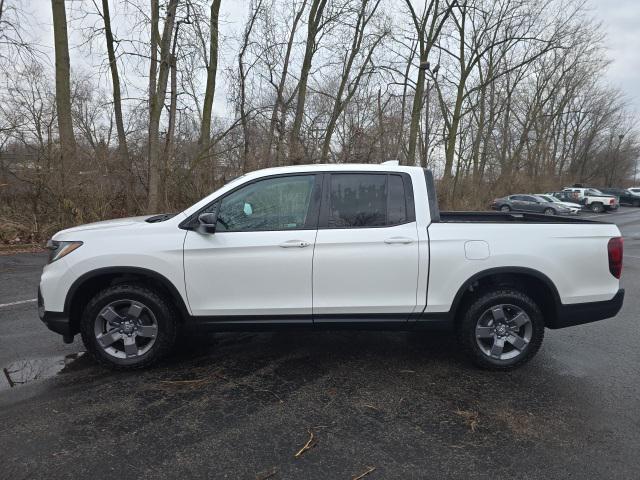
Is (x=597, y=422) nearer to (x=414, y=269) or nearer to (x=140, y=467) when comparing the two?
(x=414, y=269)

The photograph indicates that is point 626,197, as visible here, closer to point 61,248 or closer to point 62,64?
point 62,64

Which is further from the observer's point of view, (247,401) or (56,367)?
(56,367)

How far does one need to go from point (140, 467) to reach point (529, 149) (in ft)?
157

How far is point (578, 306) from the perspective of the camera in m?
3.73

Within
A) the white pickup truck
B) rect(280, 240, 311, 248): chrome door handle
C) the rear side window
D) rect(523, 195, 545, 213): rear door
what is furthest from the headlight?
rect(523, 195, 545, 213): rear door

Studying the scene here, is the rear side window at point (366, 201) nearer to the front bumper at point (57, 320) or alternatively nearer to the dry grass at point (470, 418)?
the dry grass at point (470, 418)

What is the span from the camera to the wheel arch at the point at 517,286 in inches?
143

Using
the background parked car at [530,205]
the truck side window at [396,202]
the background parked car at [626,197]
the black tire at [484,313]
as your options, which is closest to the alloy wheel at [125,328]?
the truck side window at [396,202]

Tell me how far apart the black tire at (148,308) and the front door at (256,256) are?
28 centimetres

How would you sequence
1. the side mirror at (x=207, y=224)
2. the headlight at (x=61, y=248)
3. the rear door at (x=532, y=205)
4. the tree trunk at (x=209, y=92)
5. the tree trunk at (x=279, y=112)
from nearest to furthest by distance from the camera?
the side mirror at (x=207, y=224), the headlight at (x=61, y=248), the tree trunk at (x=209, y=92), the tree trunk at (x=279, y=112), the rear door at (x=532, y=205)

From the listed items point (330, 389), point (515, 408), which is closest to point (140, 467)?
point (330, 389)

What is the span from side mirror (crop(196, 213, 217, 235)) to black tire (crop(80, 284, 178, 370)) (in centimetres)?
73

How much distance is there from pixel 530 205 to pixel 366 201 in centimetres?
2959

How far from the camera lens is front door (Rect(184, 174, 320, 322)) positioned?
3557 millimetres
